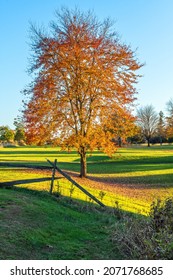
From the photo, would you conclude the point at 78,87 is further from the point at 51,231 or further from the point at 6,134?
the point at 6,134

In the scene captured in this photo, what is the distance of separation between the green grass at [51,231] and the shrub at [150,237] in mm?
298

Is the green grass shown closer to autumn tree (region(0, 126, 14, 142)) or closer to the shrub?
the shrub

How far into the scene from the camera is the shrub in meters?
6.49

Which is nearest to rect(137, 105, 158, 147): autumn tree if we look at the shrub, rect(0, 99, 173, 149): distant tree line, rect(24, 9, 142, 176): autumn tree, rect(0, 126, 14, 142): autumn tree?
rect(0, 99, 173, 149): distant tree line

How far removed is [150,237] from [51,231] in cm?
245

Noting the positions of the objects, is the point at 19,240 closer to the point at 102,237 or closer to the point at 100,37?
the point at 102,237

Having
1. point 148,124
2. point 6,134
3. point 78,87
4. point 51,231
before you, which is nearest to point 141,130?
point 148,124

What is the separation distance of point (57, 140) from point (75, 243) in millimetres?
14970

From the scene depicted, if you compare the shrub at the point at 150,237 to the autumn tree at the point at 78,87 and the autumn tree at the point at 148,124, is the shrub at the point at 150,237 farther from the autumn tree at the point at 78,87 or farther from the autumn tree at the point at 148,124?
the autumn tree at the point at 148,124

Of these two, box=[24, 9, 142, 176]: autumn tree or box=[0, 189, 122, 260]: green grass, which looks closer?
box=[0, 189, 122, 260]: green grass

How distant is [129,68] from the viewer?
22.7 meters

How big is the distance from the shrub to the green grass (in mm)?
298

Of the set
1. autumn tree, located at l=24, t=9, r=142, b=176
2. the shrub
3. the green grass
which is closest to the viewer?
the shrub
